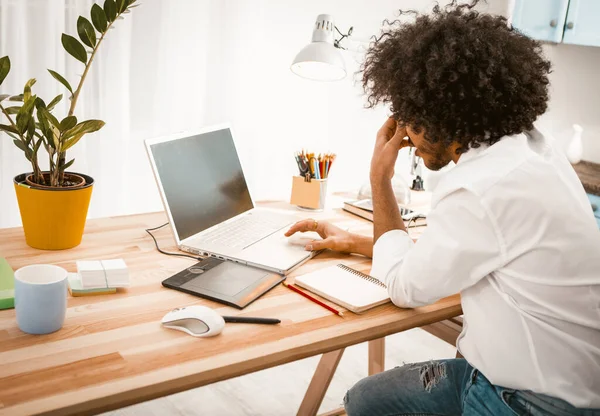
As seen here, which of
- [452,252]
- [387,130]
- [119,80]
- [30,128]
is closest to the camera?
[452,252]

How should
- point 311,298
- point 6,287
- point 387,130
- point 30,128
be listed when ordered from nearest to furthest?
1. point 6,287
2. point 311,298
3. point 30,128
4. point 387,130

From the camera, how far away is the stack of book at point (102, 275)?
51.7 inches

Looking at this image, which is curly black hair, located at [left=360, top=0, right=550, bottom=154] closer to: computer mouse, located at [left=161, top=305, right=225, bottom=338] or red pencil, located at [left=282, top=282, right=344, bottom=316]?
red pencil, located at [left=282, top=282, right=344, bottom=316]

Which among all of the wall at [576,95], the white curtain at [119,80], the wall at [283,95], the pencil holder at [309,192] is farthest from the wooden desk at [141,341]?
the wall at [576,95]

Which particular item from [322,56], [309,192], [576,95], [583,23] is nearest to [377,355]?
[309,192]

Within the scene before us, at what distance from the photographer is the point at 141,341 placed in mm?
1148

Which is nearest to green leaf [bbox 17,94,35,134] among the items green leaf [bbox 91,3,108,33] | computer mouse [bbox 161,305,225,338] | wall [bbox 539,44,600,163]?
green leaf [bbox 91,3,108,33]

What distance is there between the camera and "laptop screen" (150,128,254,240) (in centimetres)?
164

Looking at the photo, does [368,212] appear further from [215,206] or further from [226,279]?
[226,279]

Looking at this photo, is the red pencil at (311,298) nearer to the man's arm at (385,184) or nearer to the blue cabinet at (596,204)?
the man's arm at (385,184)

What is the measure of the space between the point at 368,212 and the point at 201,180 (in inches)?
22.4

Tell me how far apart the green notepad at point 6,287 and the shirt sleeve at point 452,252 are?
750 mm

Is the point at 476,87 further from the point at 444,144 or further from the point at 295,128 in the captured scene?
the point at 295,128

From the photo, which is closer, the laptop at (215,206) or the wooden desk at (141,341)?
the wooden desk at (141,341)
